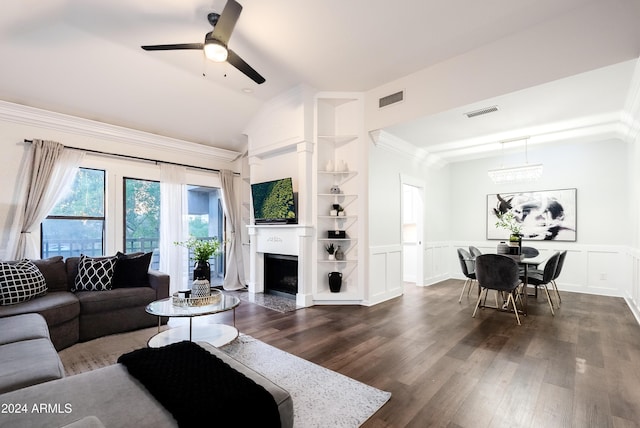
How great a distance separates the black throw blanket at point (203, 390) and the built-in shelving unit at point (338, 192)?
3.33m

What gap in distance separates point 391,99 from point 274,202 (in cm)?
249

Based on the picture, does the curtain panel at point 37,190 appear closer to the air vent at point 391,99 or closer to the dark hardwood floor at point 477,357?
the dark hardwood floor at point 477,357

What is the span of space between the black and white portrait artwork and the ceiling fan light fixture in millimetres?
6318

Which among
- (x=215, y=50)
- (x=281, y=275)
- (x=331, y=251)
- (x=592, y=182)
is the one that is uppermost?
(x=215, y=50)

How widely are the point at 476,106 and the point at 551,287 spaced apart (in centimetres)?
462

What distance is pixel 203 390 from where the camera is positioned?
4.48 feet

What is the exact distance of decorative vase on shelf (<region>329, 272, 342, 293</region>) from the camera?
489cm

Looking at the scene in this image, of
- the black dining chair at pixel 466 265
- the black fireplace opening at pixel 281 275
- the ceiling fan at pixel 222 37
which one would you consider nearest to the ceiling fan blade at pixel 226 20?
the ceiling fan at pixel 222 37

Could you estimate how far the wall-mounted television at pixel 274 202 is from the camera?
4941 millimetres

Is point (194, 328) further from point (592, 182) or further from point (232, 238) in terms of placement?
point (592, 182)

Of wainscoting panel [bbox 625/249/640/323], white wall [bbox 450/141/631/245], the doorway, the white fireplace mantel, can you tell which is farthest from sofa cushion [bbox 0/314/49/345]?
white wall [bbox 450/141/631/245]

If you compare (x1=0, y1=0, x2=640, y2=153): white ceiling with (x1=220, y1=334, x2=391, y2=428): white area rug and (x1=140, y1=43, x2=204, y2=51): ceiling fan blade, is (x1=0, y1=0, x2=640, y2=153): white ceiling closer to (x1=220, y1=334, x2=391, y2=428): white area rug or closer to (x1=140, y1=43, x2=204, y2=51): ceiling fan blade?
(x1=140, y1=43, x2=204, y2=51): ceiling fan blade

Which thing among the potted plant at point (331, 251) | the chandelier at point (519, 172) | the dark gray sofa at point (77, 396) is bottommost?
→ the dark gray sofa at point (77, 396)

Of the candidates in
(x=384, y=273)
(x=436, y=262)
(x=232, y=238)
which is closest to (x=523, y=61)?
(x=384, y=273)
